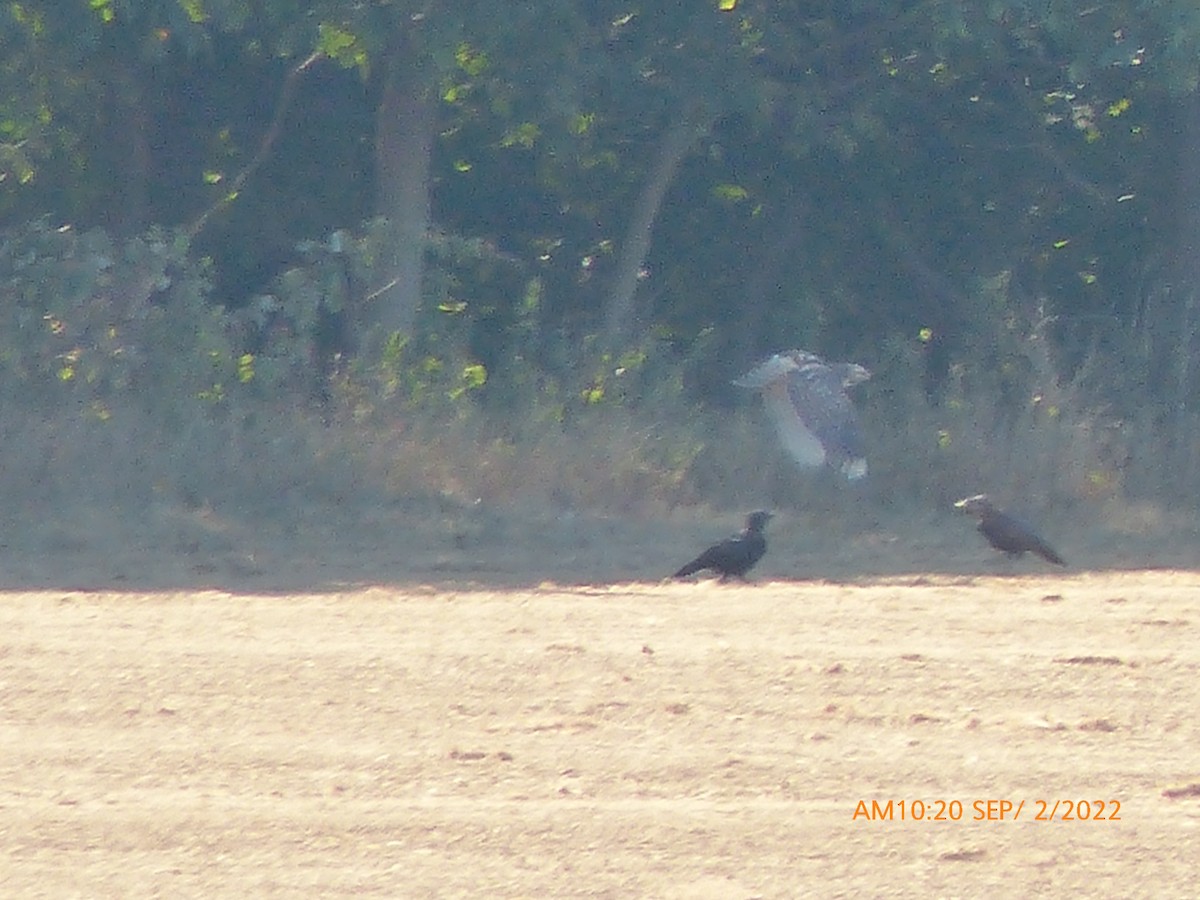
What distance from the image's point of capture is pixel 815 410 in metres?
13.0

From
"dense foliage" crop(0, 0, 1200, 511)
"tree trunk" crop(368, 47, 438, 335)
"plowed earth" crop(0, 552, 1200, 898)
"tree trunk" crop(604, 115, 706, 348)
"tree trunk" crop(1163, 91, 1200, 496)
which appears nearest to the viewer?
"plowed earth" crop(0, 552, 1200, 898)

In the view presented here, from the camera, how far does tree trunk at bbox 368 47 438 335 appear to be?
564 inches

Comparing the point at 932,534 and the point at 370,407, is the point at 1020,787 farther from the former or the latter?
the point at 370,407

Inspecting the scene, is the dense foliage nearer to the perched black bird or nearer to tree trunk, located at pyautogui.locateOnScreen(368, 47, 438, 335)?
tree trunk, located at pyautogui.locateOnScreen(368, 47, 438, 335)

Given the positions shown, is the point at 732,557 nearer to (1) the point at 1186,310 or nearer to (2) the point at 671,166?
(2) the point at 671,166

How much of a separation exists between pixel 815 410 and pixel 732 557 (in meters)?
3.10

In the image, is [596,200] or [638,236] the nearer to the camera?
[638,236]

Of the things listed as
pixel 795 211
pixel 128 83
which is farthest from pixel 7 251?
pixel 795 211

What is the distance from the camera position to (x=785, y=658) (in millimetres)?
7602

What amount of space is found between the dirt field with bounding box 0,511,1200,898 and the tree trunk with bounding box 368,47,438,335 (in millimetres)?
5006
